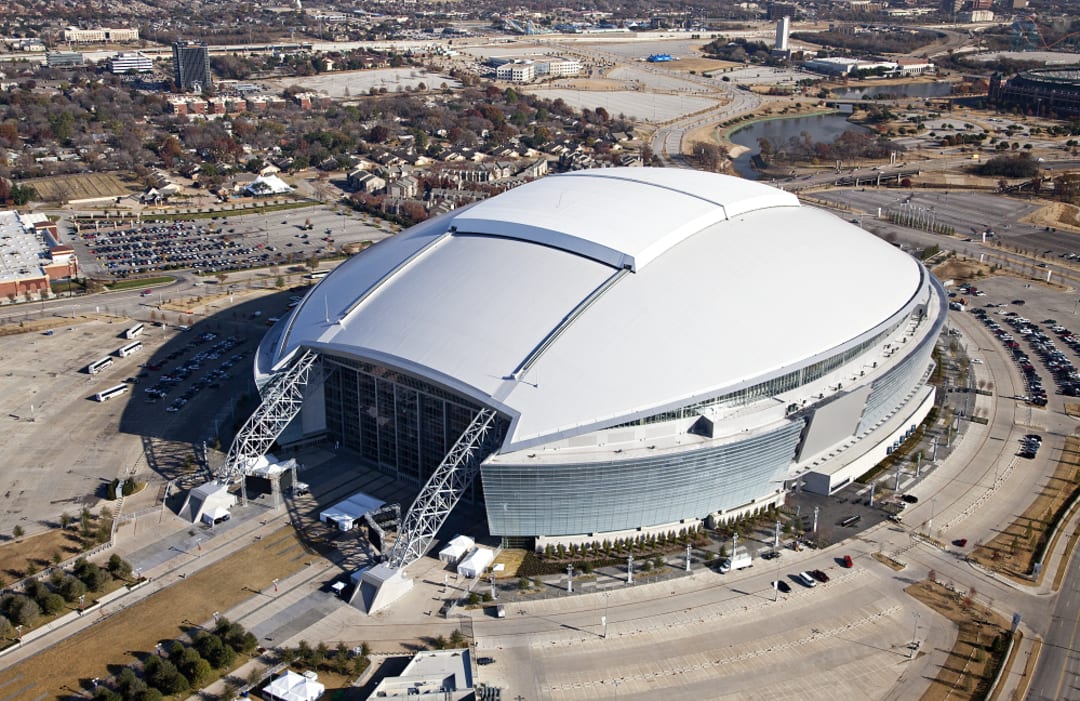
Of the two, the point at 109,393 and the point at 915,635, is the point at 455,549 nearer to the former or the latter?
the point at 915,635

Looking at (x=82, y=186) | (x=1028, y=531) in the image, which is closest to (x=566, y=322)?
(x=1028, y=531)

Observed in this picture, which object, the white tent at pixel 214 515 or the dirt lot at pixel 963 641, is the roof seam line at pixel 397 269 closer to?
the white tent at pixel 214 515

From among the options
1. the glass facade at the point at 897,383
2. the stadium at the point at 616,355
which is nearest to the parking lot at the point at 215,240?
the stadium at the point at 616,355

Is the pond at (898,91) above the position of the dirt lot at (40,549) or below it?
above

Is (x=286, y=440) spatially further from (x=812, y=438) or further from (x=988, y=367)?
(x=988, y=367)

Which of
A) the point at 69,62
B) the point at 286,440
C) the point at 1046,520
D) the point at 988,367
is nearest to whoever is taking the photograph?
the point at 1046,520

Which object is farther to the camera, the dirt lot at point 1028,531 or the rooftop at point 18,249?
the rooftop at point 18,249

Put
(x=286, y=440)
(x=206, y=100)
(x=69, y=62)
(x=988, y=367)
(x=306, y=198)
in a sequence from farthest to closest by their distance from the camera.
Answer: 1. (x=69, y=62)
2. (x=206, y=100)
3. (x=306, y=198)
4. (x=988, y=367)
5. (x=286, y=440)

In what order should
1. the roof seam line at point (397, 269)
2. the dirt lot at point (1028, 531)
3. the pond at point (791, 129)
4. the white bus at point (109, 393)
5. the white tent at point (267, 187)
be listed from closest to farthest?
the dirt lot at point (1028, 531), the roof seam line at point (397, 269), the white bus at point (109, 393), the white tent at point (267, 187), the pond at point (791, 129)

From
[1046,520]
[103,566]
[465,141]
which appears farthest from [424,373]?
[465,141]
